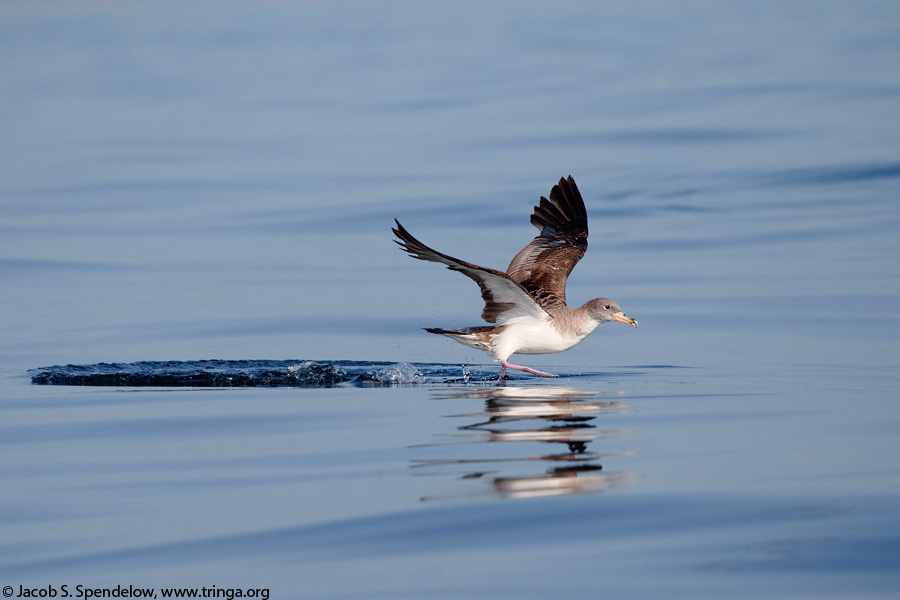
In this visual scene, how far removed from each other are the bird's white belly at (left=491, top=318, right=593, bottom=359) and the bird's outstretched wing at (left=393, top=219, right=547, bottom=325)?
3.9 inches

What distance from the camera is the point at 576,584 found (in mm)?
5301

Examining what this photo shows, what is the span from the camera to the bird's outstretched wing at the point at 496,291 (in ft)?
35.0

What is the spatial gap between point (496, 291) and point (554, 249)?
7.32ft

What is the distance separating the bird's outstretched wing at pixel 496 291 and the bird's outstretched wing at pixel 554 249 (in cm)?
43

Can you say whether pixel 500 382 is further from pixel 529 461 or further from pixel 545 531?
pixel 545 531

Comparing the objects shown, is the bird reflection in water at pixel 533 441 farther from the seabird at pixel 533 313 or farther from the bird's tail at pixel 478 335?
the bird's tail at pixel 478 335

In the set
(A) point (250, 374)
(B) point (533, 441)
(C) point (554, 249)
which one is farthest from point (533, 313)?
(B) point (533, 441)

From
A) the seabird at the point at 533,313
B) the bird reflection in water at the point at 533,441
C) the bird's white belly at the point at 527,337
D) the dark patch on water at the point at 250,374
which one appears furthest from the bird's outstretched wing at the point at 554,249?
the bird reflection in water at the point at 533,441

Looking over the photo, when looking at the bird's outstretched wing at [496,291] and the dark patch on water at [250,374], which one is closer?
the bird's outstretched wing at [496,291]

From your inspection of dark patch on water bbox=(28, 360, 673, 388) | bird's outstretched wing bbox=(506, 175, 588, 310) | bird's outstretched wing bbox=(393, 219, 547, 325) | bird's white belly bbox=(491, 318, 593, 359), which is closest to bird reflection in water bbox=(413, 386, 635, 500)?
dark patch on water bbox=(28, 360, 673, 388)

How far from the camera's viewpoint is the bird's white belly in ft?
42.2

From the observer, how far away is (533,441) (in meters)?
8.41

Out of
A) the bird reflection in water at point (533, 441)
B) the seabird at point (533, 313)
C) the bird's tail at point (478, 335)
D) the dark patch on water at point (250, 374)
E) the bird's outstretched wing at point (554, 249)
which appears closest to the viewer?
the bird reflection in water at point (533, 441)

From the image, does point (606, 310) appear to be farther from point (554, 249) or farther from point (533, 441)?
point (533, 441)
